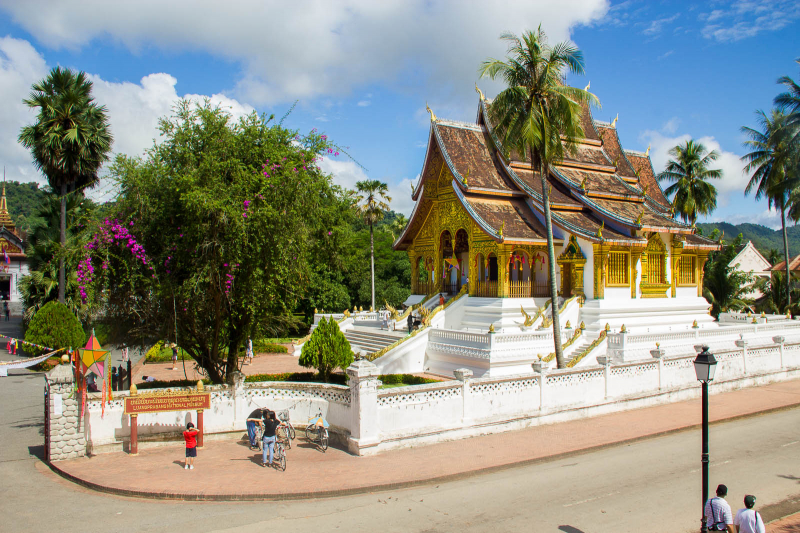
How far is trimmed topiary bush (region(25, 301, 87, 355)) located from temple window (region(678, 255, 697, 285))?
2649 centimetres

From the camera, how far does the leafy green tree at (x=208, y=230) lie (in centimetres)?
1180

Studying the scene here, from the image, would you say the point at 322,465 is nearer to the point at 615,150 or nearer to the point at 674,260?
the point at 674,260

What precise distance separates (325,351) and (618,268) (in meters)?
13.4

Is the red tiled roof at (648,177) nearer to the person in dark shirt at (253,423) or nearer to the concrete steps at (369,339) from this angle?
the concrete steps at (369,339)

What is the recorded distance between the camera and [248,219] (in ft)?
38.6

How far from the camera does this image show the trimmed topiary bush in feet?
75.2

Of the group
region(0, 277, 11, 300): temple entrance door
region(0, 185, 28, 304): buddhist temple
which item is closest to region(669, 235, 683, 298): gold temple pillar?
region(0, 185, 28, 304): buddhist temple

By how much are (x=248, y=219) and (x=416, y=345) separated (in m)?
11.2

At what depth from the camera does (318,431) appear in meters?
11.6

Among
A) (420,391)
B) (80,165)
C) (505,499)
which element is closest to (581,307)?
(420,391)

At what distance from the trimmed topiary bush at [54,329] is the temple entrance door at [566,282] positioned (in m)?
20.1

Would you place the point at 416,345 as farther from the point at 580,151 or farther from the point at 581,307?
the point at 580,151

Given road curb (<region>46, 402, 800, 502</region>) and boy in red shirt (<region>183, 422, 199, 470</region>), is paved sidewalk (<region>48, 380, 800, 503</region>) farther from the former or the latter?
boy in red shirt (<region>183, 422, 199, 470</region>)

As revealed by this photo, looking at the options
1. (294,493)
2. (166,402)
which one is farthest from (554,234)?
(294,493)
